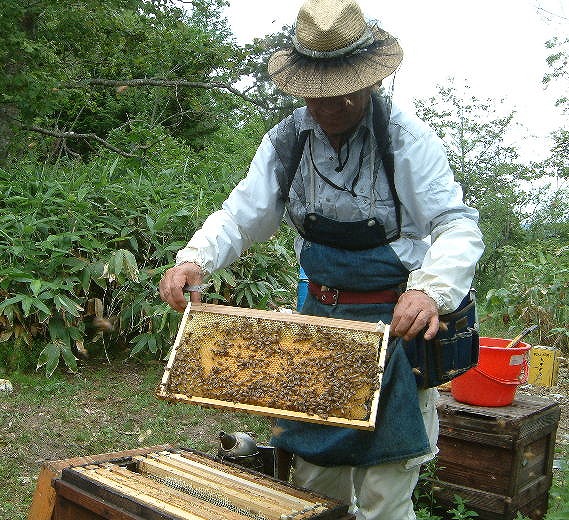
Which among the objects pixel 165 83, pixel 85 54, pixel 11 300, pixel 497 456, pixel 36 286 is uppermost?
pixel 85 54

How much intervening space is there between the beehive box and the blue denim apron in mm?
200

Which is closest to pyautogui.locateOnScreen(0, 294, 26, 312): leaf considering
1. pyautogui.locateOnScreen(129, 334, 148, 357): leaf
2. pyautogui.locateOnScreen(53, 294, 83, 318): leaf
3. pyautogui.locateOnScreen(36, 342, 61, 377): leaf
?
pyautogui.locateOnScreen(53, 294, 83, 318): leaf

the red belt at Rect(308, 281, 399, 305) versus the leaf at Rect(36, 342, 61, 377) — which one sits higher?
the red belt at Rect(308, 281, 399, 305)

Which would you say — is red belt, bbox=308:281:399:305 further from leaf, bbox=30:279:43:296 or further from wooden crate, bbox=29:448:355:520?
leaf, bbox=30:279:43:296

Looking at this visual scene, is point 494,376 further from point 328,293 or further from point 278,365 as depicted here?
point 278,365

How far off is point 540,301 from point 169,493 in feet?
19.0

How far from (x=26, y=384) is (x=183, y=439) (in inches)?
49.8

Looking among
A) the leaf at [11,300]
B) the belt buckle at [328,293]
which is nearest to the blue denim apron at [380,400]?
the belt buckle at [328,293]

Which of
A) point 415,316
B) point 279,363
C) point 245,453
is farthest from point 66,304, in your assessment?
point 415,316

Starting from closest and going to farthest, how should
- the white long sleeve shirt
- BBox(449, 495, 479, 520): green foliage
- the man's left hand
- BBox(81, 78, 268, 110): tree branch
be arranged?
the man's left hand < the white long sleeve shirt < BBox(449, 495, 479, 520): green foliage < BBox(81, 78, 268, 110): tree branch

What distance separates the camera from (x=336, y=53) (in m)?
2.14

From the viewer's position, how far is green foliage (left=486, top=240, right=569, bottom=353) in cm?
674

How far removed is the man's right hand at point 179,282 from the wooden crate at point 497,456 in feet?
5.04

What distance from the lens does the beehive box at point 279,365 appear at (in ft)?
6.33
